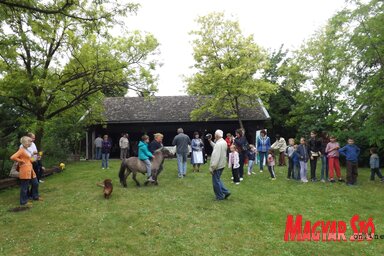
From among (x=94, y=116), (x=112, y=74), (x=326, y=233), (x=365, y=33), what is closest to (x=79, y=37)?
(x=112, y=74)

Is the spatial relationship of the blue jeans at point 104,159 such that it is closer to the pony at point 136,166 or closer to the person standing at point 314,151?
the pony at point 136,166

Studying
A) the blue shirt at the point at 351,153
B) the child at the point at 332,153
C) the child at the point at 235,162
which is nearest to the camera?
the child at the point at 235,162

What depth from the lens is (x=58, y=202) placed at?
28.5 ft

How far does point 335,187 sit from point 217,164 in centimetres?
520

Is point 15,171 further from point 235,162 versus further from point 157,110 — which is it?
point 157,110

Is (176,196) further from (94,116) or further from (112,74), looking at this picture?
(94,116)

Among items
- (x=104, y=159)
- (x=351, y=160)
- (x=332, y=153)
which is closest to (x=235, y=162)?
(x=332, y=153)

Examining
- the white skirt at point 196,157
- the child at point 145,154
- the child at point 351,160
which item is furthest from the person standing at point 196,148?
the child at point 351,160

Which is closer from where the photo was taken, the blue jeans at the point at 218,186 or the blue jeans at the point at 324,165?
the blue jeans at the point at 218,186

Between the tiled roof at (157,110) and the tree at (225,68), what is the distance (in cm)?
112

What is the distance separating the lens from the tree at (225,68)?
21.8 m

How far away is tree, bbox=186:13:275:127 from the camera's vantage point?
2177cm

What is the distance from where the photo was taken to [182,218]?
22.9ft

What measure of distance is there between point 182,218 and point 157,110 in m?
18.9
